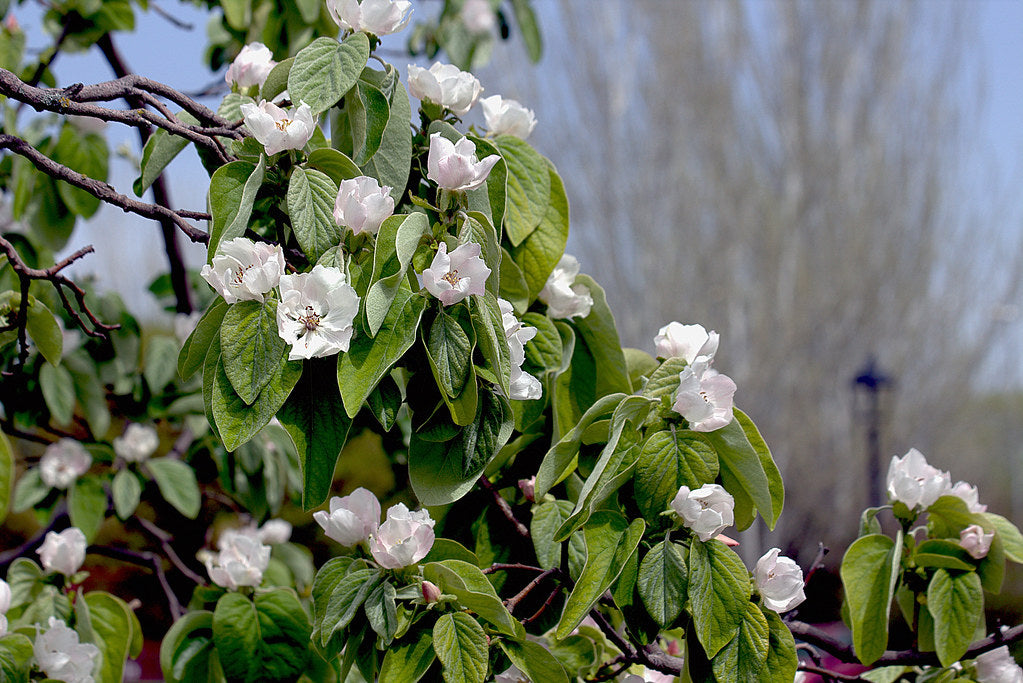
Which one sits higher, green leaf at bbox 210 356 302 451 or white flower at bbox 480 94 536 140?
white flower at bbox 480 94 536 140

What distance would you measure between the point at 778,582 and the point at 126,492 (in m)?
1.16

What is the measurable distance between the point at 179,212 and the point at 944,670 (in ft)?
2.70

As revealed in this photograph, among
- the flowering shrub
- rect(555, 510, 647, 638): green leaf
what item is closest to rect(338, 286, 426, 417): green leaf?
the flowering shrub

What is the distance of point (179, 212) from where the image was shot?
68 cm

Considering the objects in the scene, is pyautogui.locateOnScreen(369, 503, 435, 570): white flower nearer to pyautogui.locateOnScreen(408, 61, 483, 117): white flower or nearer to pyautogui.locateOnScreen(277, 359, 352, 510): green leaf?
pyautogui.locateOnScreen(277, 359, 352, 510): green leaf

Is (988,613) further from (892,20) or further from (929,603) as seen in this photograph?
(929,603)

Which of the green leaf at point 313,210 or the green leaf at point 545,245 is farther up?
the green leaf at point 545,245

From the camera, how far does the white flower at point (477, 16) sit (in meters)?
1.67

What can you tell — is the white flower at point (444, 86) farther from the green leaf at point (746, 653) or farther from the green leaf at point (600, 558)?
the green leaf at point (746, 653)

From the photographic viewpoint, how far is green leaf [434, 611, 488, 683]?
0.61 metres

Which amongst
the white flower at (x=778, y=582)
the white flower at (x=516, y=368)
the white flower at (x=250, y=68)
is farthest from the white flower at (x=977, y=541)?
the white flower at (x=250, y=68)

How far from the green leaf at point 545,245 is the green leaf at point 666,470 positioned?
0.75 ft

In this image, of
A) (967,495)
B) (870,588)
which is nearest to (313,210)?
(870,588)

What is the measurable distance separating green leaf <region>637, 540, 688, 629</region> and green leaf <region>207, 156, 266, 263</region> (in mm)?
385
